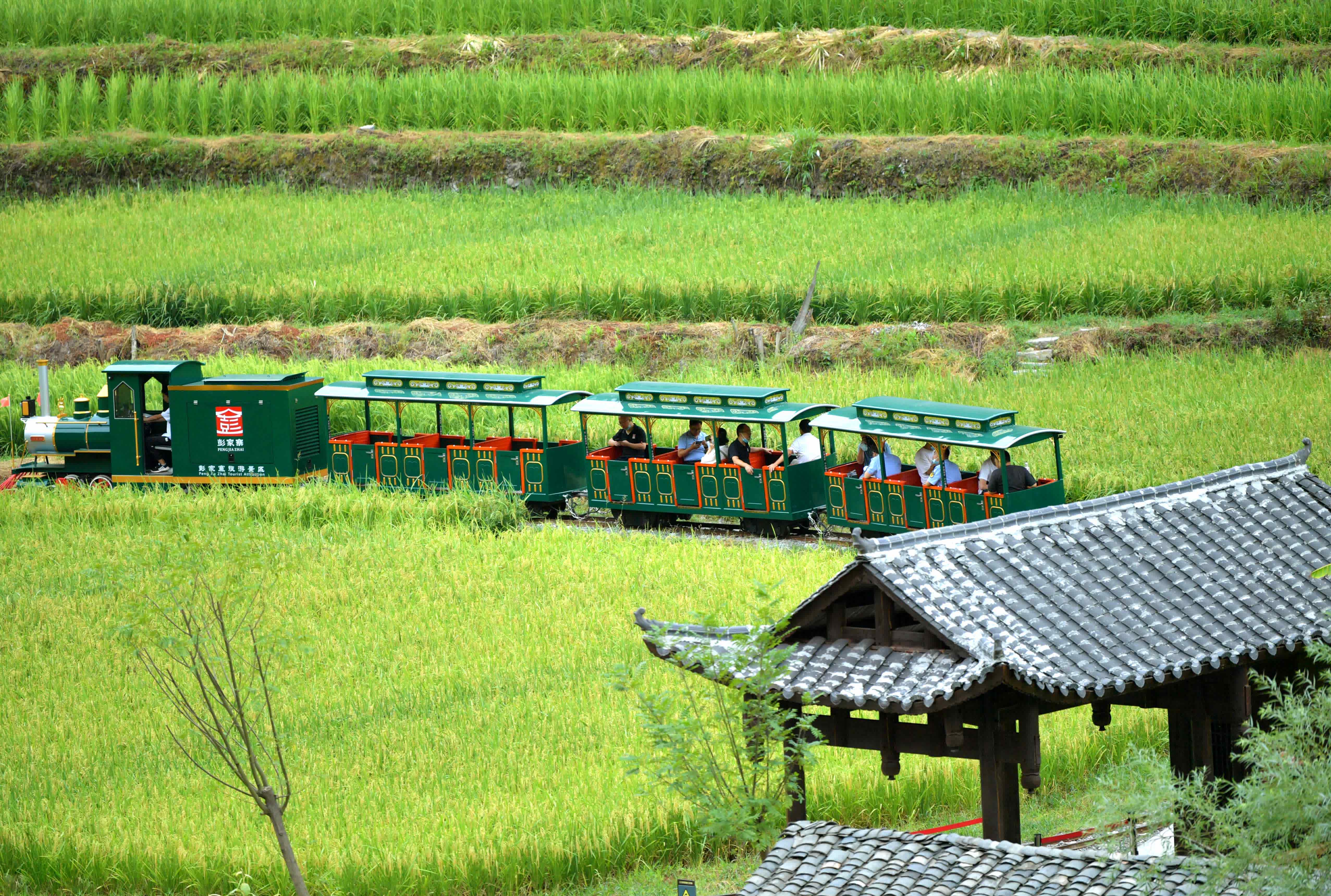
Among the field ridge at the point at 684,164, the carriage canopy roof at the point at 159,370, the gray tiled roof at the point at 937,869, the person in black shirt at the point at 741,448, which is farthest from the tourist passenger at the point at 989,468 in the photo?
the field ridge at the point at 684,164

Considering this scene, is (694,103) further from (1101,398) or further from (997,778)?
(997,778)

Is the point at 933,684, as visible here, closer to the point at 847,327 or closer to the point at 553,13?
the point at 847,327

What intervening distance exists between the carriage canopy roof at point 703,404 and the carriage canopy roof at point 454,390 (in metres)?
0.85

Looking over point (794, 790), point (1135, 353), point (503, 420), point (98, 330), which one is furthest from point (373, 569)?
point (98, 330)

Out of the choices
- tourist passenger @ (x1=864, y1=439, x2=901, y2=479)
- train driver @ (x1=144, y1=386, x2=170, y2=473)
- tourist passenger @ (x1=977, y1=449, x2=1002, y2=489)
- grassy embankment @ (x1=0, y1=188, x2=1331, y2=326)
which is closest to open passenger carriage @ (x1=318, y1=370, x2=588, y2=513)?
train driver @ (x1=144, y1=386, x2=170, y2=473)

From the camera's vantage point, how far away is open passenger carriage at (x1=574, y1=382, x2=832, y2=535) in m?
23.1

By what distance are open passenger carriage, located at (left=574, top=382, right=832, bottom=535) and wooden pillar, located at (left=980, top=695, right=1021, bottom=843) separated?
40.4ft

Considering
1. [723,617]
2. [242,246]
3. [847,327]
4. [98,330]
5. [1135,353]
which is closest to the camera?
[723,617]

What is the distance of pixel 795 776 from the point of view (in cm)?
1051

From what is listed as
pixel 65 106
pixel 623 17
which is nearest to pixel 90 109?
pixel 65 106

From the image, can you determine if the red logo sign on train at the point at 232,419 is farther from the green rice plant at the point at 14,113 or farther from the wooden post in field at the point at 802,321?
the green rice plant at the point at 14,113

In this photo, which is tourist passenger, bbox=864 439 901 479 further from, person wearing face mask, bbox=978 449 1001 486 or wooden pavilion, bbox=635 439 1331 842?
wooden pavilion, bbox=635 439 1331 842

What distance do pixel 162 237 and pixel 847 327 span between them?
714 inches

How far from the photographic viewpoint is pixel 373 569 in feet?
69.5
